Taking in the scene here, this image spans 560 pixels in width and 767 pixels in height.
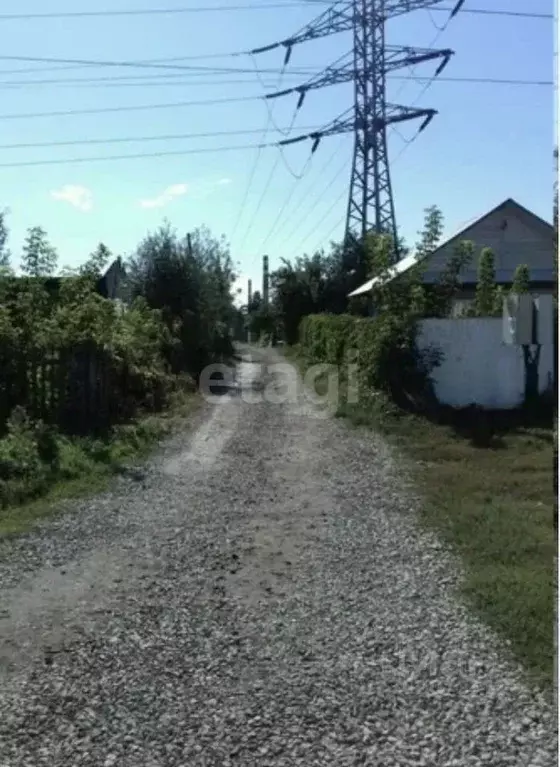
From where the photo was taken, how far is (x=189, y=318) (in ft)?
68.5

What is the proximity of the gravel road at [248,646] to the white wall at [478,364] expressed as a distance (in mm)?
6071

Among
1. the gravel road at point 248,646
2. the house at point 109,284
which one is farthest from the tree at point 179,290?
the gravel road at point 248,646

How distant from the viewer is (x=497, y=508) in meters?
6.98

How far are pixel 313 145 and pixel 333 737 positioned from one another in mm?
27580

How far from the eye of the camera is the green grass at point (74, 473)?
6.93 metres

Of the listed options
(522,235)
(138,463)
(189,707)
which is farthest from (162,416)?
(522,235)

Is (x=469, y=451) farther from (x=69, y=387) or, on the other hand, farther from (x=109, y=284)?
(x=109, y=284)

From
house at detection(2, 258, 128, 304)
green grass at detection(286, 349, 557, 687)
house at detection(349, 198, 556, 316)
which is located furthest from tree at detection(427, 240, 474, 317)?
house at detection(349, 198, 556, 316)

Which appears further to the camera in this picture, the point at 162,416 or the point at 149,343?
the point at 149,343

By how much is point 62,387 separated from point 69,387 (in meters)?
0.14

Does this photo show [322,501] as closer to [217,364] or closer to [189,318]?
[189,318]

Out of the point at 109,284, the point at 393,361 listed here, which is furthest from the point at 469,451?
the point at 109,284

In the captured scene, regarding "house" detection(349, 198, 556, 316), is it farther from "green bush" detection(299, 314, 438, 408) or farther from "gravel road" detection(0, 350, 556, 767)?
"gravel road" detection(0, 350, 556, 767)

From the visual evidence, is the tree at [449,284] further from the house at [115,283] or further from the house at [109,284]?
the house at [115,283]
